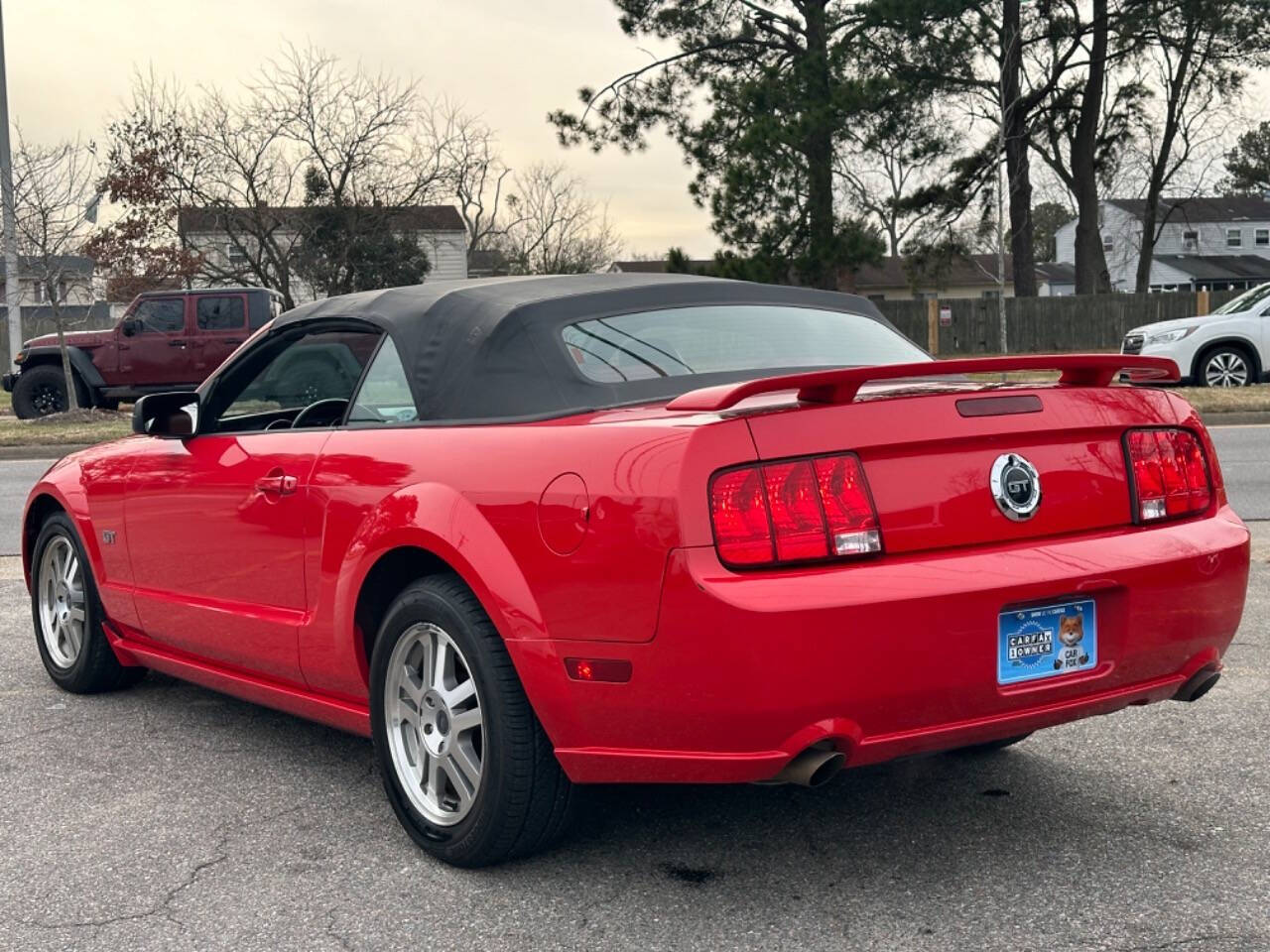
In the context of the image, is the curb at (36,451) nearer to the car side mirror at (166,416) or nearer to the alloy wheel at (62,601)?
the alloy wheel at (62,601)

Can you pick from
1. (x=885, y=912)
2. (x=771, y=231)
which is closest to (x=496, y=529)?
(x=885, y=912)

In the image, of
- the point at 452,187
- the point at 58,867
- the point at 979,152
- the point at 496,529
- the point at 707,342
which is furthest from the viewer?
the point at 452,187

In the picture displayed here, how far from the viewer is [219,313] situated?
2248 centimetres

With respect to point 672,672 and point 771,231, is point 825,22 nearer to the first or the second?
point 771,231

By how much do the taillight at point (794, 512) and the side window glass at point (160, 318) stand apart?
67.9 ft

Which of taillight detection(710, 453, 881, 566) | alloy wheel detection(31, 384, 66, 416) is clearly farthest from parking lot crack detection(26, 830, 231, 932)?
alloy wheel detection(31, 384, 66, 416)

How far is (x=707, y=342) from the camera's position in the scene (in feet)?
13.7

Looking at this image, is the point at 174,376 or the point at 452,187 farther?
the point at 452,187

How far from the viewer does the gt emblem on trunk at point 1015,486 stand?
327cm

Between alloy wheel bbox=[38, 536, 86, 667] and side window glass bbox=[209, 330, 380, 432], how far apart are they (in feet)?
3.36

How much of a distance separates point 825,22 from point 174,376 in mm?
14863

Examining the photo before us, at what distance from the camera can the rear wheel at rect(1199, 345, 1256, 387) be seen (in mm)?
20453

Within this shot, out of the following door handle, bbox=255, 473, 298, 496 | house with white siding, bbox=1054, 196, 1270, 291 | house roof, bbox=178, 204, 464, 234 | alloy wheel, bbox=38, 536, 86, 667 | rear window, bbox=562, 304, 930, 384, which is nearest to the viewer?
rear window, bbox=562, 304, 930, 384

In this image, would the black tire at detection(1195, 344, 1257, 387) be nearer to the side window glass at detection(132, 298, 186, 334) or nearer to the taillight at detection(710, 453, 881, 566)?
the side window glass at detection(132, 298, 186, 334)
